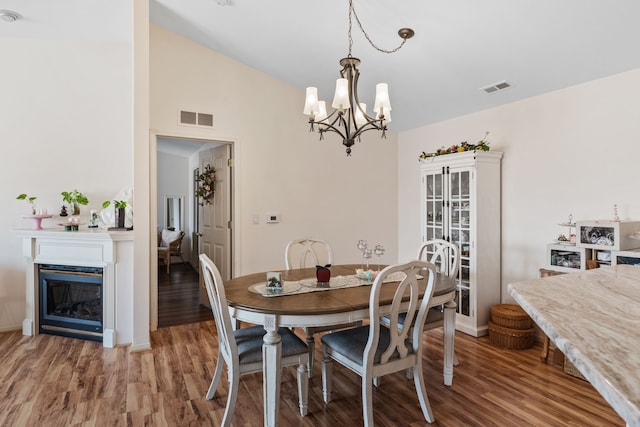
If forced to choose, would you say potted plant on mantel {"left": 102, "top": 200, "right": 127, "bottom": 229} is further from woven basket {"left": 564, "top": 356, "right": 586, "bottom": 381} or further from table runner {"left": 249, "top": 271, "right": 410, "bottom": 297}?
woven basket {"left": 564, "top": 356, "right": 586, "bottom": 381}

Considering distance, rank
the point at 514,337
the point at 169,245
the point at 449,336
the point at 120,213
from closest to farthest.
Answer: the point at 449,336, the point at 514,337, the point at 120,213, the point at 169,245

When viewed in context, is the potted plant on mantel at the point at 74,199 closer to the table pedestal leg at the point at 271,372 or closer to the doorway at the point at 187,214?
the doorway at the point at 187,214

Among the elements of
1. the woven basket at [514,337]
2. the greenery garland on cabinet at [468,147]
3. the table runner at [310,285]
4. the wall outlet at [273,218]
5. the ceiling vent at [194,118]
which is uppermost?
the ceiling vent at [194,118]

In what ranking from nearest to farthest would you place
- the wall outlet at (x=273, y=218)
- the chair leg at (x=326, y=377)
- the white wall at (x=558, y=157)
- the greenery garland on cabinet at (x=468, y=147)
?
the chair leg at (x=326, y=377) → the white wall at (x=558, y=157) → the greenery garland on cabinet at (x=468, y=147) → the wall outlet at (x=273, y=218)

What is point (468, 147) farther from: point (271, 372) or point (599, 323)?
point (599, 323)

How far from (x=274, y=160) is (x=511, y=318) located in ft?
9.77

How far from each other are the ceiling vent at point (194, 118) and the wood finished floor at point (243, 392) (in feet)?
7.52

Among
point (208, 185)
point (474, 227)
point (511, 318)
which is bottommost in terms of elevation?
point (511, 318)

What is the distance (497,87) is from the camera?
3.46 m

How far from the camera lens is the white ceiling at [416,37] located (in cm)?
256

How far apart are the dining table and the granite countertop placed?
102 centimetres

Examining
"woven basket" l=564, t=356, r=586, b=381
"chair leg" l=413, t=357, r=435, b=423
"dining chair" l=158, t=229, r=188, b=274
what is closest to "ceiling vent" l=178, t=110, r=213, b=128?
"chair leg" l=413, t=357, r=435, b=423

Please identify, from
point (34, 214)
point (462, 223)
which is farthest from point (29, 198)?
point (462, 223)

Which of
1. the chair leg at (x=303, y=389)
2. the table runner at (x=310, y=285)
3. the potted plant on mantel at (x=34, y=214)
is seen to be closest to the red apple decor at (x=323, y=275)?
the table runner at (x=310, y=285)
